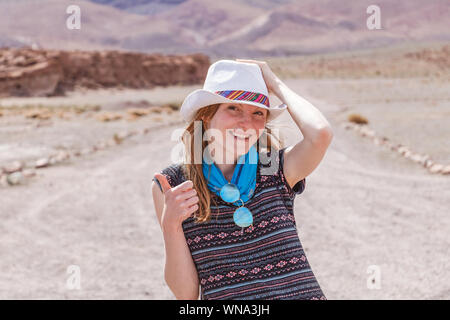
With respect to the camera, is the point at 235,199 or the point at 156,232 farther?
the point at 156,232

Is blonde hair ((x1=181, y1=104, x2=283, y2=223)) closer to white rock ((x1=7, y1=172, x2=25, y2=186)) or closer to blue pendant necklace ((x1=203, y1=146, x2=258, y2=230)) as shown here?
blue pendant necklace ((x1=203, y1=146, x2=258, y2=230))

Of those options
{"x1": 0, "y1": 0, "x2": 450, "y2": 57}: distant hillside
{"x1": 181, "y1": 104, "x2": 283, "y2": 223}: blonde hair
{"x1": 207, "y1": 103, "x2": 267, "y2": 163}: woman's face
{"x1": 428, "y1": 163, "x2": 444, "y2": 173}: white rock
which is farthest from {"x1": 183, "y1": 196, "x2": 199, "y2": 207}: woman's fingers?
{"x1": 0, "y1": 0, "x2": 450, "y2": 57}: distant hillside

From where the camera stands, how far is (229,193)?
185cm

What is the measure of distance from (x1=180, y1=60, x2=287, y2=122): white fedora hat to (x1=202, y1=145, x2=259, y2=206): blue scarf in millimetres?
225

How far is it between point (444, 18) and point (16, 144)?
19108cm

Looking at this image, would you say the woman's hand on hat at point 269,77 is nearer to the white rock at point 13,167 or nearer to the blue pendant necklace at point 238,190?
the blue pendant necklace at point 238,190

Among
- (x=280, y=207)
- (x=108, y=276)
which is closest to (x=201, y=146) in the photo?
(x=280, y=207)

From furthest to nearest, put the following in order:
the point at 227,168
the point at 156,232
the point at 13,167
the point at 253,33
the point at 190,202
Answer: the point at 253,33 → the point at 13,167 → the point at 156,232 → the point at 227,168 → the point at 190,202

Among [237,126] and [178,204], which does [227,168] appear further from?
[178,204]

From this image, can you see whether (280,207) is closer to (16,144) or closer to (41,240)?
(41,240)

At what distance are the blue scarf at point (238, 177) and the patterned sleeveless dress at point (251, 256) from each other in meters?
0.03

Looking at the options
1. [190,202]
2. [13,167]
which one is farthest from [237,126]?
[13,167]

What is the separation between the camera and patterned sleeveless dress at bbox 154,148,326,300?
1786mm

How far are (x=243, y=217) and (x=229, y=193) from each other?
102 millimetres
